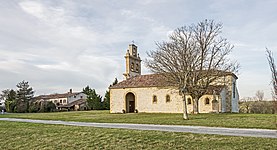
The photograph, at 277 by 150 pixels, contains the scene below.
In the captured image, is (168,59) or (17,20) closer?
(17,20)

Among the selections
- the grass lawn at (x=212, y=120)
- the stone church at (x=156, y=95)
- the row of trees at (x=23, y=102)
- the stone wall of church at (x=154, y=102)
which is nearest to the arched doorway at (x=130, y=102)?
the stone church at (x=156, y=95)

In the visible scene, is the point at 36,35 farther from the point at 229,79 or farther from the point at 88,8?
the point at 229,79

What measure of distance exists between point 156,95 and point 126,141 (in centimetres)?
2697

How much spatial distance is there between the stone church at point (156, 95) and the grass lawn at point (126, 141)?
62.8ft

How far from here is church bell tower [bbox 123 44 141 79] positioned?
4434cm

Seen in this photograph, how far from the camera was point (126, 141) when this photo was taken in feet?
38.8

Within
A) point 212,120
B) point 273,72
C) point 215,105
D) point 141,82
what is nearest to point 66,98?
point 141,82

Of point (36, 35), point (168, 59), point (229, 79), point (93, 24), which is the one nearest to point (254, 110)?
point (229, 79)

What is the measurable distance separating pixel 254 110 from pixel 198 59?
1694 cm

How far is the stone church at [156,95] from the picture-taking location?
35.0m

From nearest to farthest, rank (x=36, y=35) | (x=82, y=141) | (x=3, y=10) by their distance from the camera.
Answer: (x=82, y=141) → (x=3, y=10) → (x=36, y=35)

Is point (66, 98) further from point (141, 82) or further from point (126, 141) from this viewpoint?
point (126, 141)

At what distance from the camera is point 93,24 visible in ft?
69.8

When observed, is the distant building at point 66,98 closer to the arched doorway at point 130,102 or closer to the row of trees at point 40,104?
the row of trees at point 40,104
